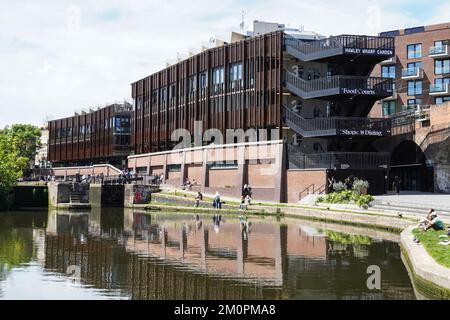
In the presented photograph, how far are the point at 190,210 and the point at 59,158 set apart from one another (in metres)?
67.5

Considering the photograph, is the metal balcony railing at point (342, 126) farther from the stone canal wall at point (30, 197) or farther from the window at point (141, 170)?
the window at point (141, 170)

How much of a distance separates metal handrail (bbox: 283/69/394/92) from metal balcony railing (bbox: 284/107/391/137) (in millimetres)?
2979

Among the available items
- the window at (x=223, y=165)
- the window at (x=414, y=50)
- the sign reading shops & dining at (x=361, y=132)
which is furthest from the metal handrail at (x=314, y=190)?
the window at (x=414, y=50)

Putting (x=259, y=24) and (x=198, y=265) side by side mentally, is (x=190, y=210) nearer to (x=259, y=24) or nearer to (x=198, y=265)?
A: (x=259, y=24)

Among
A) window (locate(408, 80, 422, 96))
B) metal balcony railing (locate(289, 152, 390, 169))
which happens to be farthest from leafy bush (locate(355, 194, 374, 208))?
window (locate(408, 80, 422, 96))

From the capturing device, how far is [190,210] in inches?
2296

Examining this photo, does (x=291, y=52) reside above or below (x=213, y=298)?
above

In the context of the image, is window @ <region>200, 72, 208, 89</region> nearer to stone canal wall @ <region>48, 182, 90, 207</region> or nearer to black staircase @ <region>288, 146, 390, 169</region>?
stone canal wall @ <region>48, 182, 90, 207</region>

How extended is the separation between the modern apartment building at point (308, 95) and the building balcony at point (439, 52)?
18.8 metres

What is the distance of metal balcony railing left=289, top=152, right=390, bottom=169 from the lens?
54188mm

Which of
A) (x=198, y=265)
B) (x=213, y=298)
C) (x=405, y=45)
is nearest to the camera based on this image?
(x=213, y=298)

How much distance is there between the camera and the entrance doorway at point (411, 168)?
58797 mm

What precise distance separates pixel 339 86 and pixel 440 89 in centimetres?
2857

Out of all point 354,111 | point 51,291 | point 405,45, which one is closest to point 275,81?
point 354,111
